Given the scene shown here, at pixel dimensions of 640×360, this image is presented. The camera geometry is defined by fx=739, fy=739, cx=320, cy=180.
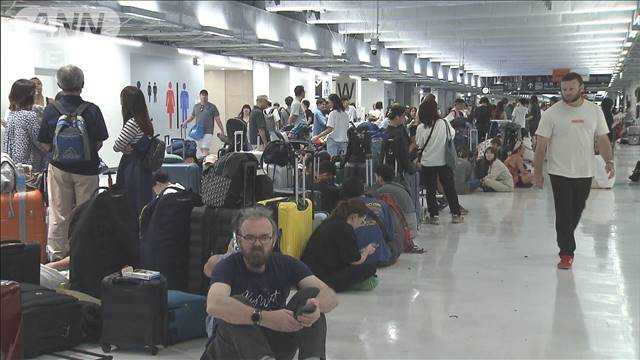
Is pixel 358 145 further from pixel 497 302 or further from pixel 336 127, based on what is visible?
pixel 497 302

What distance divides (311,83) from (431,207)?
15689 mm

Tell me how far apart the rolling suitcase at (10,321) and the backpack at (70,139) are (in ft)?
7.61

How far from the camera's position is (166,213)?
179 inches

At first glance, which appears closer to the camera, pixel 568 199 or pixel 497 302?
pixel 497 302

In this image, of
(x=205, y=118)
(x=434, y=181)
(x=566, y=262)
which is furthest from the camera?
(x=205, y=118)

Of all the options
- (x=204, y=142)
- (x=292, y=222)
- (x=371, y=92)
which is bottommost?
(x=292, y=222)

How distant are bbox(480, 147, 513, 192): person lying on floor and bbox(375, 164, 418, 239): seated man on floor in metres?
4.91

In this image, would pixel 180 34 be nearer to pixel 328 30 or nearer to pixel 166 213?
pixel 328 30

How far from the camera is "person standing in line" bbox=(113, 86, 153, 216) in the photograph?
18.6 ft

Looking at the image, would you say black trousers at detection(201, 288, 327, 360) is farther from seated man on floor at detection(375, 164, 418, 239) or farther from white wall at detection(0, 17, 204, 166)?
white wall at detection(0, 17, 204, 166)

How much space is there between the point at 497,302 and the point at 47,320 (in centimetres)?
292

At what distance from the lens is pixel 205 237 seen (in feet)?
14.9

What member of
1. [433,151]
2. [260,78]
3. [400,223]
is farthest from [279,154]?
[260,78]

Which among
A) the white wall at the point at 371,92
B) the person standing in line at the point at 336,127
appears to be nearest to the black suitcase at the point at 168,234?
→ the person standing in line at the point at 336,127
